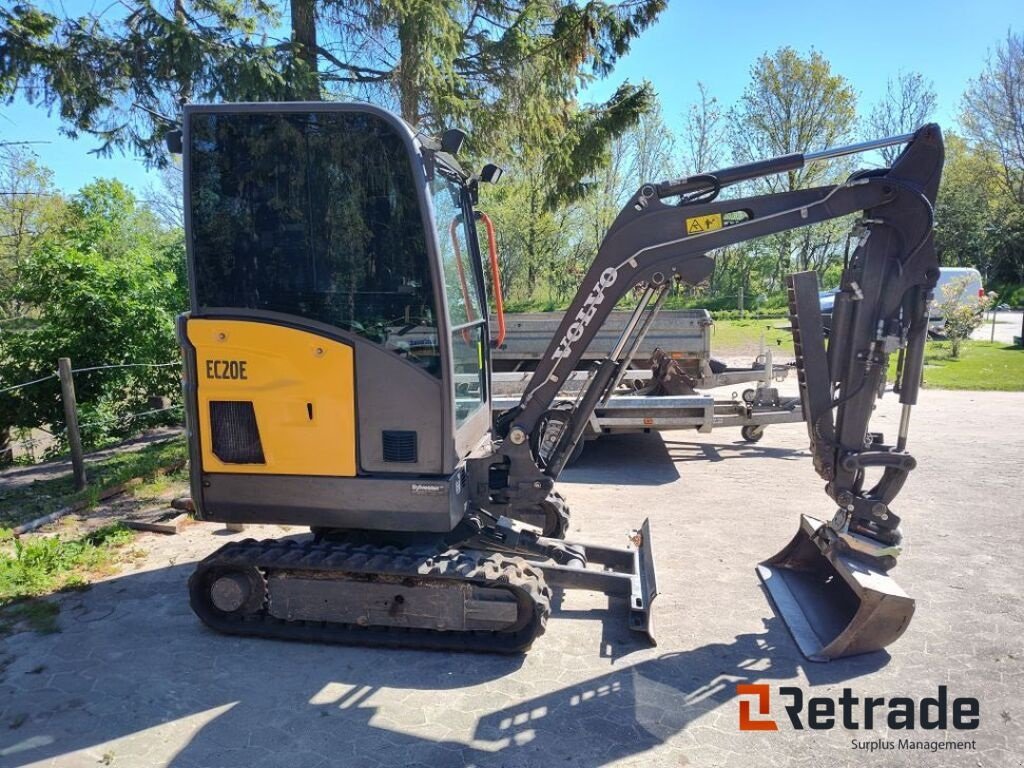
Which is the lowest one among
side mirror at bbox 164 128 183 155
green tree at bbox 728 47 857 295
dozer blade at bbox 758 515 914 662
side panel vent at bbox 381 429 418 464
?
dozer blade at bbox 758 515 914 662

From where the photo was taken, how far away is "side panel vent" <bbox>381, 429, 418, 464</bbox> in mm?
3756

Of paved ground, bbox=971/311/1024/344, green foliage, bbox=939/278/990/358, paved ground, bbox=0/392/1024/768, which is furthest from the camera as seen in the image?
paved ground, bbox=971/311/1024/344

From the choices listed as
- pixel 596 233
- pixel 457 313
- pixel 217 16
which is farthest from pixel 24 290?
pixel 596 233

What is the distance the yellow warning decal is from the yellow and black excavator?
0.5 inches

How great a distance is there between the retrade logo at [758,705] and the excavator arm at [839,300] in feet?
1.72

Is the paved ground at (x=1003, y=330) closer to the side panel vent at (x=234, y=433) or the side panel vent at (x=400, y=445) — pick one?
the side panel vent at (x=400, y=445)

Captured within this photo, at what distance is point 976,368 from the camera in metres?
15.9

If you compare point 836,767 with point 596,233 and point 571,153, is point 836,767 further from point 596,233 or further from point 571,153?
point 596,233

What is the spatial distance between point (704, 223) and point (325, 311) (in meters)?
2.21

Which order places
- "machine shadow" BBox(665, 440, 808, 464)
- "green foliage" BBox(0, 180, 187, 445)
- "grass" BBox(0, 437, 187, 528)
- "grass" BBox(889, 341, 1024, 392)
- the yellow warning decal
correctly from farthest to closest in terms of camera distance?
1. "grass" BBox(889, 341, 1024, 392)
2. "green foliage" BBox(0, 180, 187, 445)
3. "machine shadow" BBox(665, 440, 808, 464)
4. "grass" BBox(0, 437, 187, 528)
5. the yellow warning decal

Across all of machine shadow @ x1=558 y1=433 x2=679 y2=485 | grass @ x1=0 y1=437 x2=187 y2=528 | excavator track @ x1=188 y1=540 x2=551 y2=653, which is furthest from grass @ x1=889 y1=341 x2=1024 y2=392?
grass @ x1=0 y1=437 x2=187 y2=528

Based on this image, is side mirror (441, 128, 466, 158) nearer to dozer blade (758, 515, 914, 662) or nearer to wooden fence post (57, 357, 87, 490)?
dozer blade (758, 515, 914, 662)

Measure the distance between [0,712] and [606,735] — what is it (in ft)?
9.67

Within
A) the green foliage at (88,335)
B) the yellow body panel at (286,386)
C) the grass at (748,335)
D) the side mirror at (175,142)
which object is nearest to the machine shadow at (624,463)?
the yellow body panel at (286,386)
